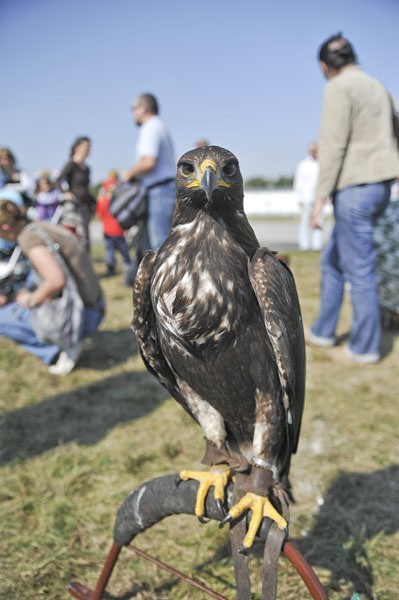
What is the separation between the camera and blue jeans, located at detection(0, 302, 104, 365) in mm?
4336

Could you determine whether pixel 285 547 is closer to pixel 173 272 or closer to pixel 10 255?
pixel 173 272

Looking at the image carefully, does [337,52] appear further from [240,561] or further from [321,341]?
[240,561]

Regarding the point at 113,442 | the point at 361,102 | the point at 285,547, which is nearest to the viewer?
the point at 285,547

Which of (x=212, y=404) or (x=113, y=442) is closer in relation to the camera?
(x=212, y=404)

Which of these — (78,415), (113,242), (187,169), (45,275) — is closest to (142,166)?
(45,275)

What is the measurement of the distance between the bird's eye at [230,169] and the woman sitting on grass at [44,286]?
2887mm

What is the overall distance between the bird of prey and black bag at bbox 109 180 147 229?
10.7ft

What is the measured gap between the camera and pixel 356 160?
13.5ft

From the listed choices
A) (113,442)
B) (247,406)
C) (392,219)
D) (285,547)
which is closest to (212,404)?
(247,406)

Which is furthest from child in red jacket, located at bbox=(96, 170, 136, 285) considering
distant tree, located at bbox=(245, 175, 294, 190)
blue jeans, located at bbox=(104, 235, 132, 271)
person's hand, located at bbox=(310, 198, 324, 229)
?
distant tree, located at bbox=(245, 175, 294, 190)

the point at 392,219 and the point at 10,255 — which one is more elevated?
the point at 392,219

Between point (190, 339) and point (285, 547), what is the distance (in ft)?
2.39

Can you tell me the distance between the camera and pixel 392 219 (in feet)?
16.9

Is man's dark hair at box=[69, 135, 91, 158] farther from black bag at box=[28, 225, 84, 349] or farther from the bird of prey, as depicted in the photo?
the bird of prey
